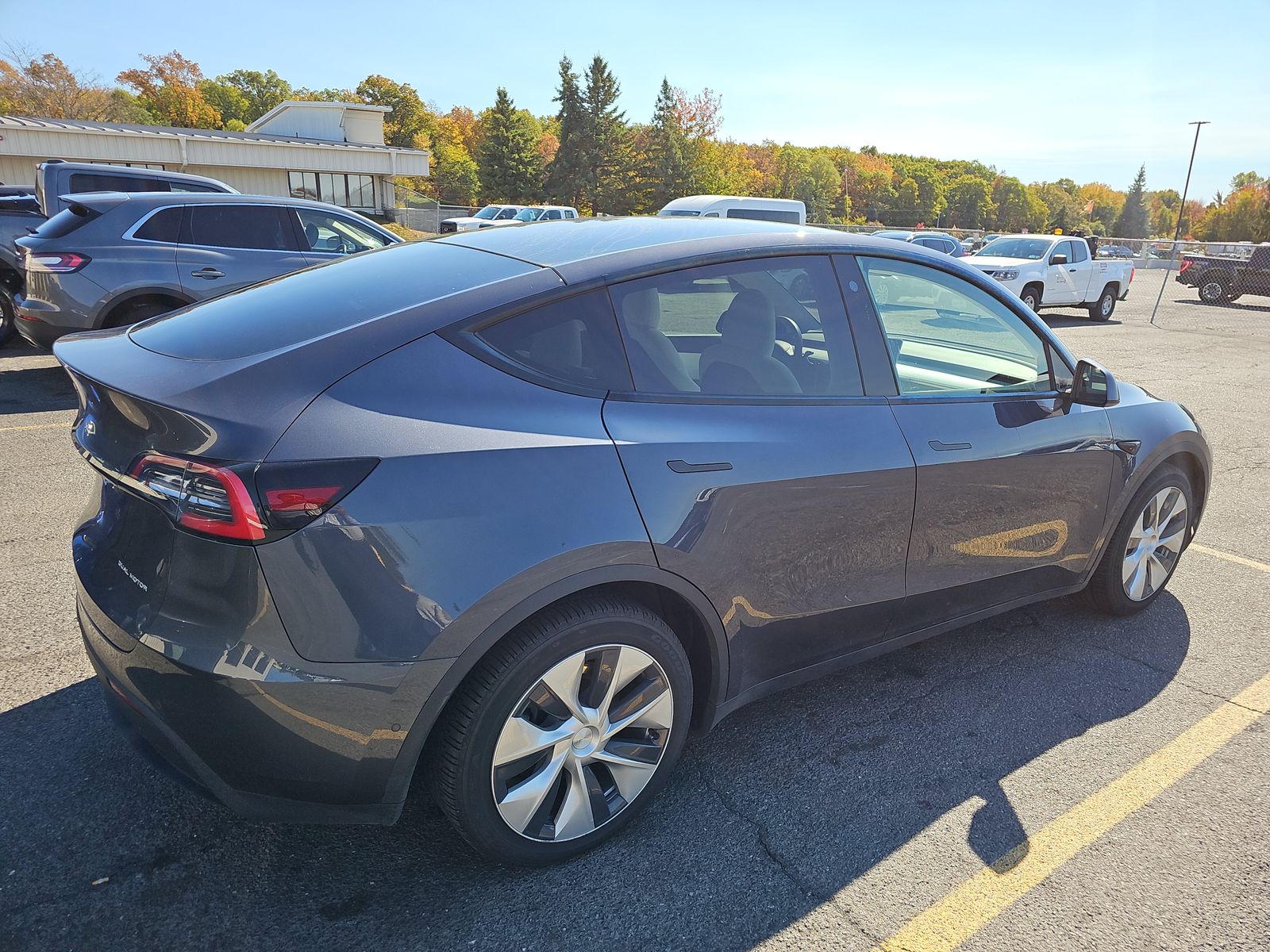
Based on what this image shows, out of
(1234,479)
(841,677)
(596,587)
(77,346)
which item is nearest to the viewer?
(596,587)

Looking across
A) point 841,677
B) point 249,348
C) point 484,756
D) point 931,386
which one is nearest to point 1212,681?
point 841,677

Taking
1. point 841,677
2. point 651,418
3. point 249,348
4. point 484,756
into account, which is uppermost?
point 249,348

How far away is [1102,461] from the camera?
11.3ft

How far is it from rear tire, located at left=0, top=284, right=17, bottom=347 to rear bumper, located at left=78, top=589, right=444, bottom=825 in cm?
916

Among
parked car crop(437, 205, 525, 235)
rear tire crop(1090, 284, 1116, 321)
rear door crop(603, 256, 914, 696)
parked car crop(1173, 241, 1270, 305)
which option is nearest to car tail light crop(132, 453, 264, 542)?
rear door crop(603, 256, 914, 696)

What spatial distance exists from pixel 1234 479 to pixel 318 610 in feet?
23.3

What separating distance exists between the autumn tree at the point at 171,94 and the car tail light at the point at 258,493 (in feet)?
303

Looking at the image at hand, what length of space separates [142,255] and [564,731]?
712 centimetres

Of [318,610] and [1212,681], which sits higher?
[318,610]

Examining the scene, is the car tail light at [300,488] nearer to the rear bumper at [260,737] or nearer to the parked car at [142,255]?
the rear bumper at [260,737]

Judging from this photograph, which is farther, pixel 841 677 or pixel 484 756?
pixel 841 677

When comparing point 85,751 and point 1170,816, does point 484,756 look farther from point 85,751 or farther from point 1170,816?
point 1170,816

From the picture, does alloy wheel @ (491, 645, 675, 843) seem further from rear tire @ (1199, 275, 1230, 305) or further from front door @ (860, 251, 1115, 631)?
rear tire @ (1199, 275, 1230, 305)

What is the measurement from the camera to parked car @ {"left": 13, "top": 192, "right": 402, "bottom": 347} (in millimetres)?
7164
